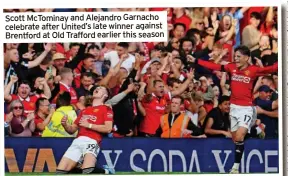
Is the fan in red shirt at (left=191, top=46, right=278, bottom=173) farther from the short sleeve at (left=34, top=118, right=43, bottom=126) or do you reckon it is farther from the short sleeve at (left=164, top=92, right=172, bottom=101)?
the short sleeve at (left=34, top=118, right=43, bottom=126)

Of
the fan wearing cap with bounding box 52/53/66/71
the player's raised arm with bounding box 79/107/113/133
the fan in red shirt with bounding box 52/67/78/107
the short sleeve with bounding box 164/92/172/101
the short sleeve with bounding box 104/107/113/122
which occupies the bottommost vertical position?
the player's raised arm with bounding box 79/107/113/133

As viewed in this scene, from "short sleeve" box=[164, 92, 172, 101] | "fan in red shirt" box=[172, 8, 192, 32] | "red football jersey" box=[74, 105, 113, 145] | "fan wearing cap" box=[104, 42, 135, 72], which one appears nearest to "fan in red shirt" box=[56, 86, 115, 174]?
"red football jersey" box=[74, 105, 113, 145]

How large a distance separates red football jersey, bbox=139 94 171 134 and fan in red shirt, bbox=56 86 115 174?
0.30m

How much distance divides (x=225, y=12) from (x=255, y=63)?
1.71ft

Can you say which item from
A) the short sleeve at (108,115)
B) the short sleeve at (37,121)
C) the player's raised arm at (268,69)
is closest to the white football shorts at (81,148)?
the short sleeve at (108,115)

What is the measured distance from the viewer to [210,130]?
1080cm

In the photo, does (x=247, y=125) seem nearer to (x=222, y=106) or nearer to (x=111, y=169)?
(x=222, y=106)

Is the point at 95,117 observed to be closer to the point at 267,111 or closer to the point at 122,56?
the point at 122,56

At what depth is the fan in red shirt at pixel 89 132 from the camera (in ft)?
35.4

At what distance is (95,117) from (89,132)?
0.14 meters

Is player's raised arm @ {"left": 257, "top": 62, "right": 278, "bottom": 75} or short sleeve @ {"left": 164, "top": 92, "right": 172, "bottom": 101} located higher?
player's raised arm @ {"left": 257, "top": 62, "right": 278, "bottom": 75}

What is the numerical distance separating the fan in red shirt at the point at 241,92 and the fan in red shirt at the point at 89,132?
0.93 m

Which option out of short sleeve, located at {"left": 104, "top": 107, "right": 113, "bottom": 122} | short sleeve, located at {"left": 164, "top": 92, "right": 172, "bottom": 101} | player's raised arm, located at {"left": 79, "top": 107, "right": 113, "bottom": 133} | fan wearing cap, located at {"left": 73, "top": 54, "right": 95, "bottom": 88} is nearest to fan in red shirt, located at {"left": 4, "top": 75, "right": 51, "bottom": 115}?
fan wearing cap, located at {"left": 73, "top": 54, "right": 95, "bottom": 88}

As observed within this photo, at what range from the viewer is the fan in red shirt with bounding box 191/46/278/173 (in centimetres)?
1081
